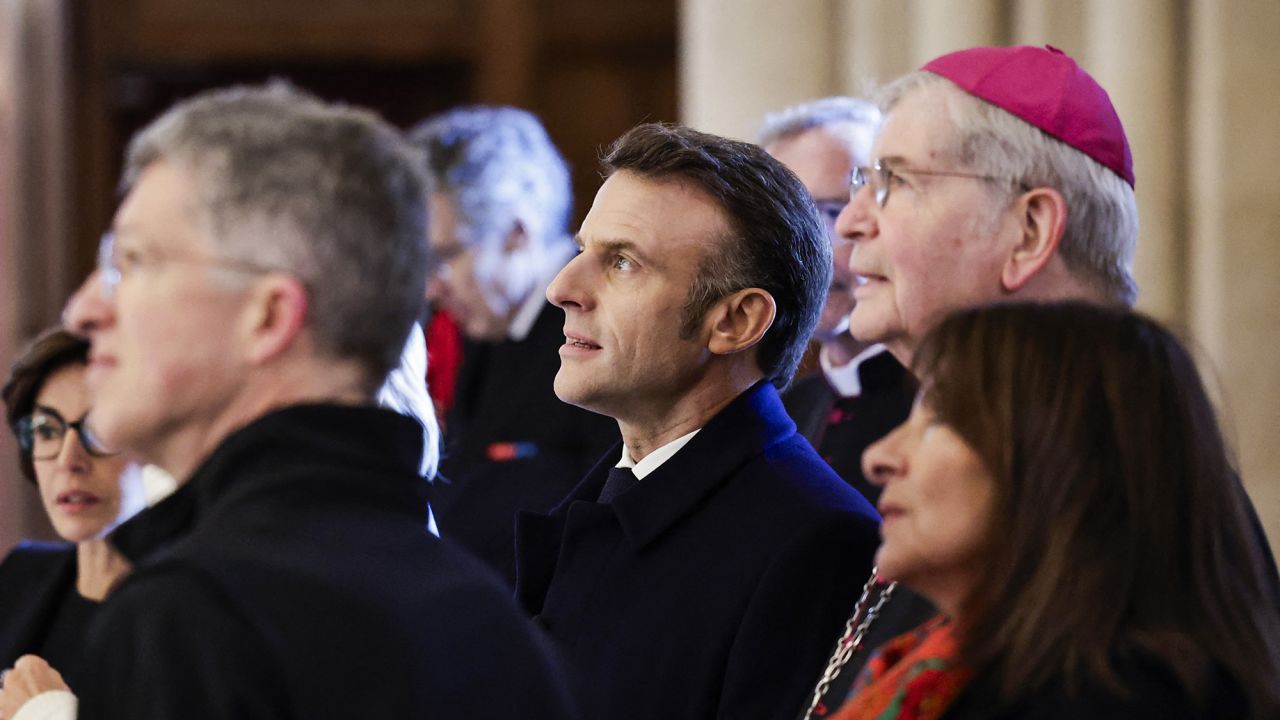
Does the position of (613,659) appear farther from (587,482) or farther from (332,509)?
(332,509)

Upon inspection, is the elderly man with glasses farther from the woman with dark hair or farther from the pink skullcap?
the woman with dark hair

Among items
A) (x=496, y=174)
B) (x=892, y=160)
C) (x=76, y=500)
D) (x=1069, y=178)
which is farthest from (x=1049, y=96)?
(x=496, y=174)

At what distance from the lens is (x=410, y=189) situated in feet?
5.73

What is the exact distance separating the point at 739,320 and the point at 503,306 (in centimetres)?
197

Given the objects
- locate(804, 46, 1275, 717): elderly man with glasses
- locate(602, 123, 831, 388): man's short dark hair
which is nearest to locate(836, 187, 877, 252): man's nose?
locate(804, 46, 1275, 717): elderly man with glasses

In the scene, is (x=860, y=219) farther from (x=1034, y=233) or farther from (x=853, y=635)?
(x=853, y=635)

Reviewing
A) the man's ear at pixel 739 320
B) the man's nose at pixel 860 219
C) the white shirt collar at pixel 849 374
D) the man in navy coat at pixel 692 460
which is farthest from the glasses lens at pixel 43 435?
the man's nose at pixel 860 219

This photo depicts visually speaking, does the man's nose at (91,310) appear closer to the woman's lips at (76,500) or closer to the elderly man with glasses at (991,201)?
the elderly man with glasses at (991,201)

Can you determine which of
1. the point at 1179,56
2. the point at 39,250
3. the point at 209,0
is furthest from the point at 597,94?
the point at 1179,56

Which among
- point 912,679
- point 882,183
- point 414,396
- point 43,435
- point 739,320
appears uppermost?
point 882,183

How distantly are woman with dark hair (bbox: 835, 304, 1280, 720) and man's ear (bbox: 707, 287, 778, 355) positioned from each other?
2.54 ft

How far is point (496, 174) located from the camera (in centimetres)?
469

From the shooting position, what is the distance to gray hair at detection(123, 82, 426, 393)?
1650 millimetres

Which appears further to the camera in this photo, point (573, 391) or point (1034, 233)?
point (573, 391)
